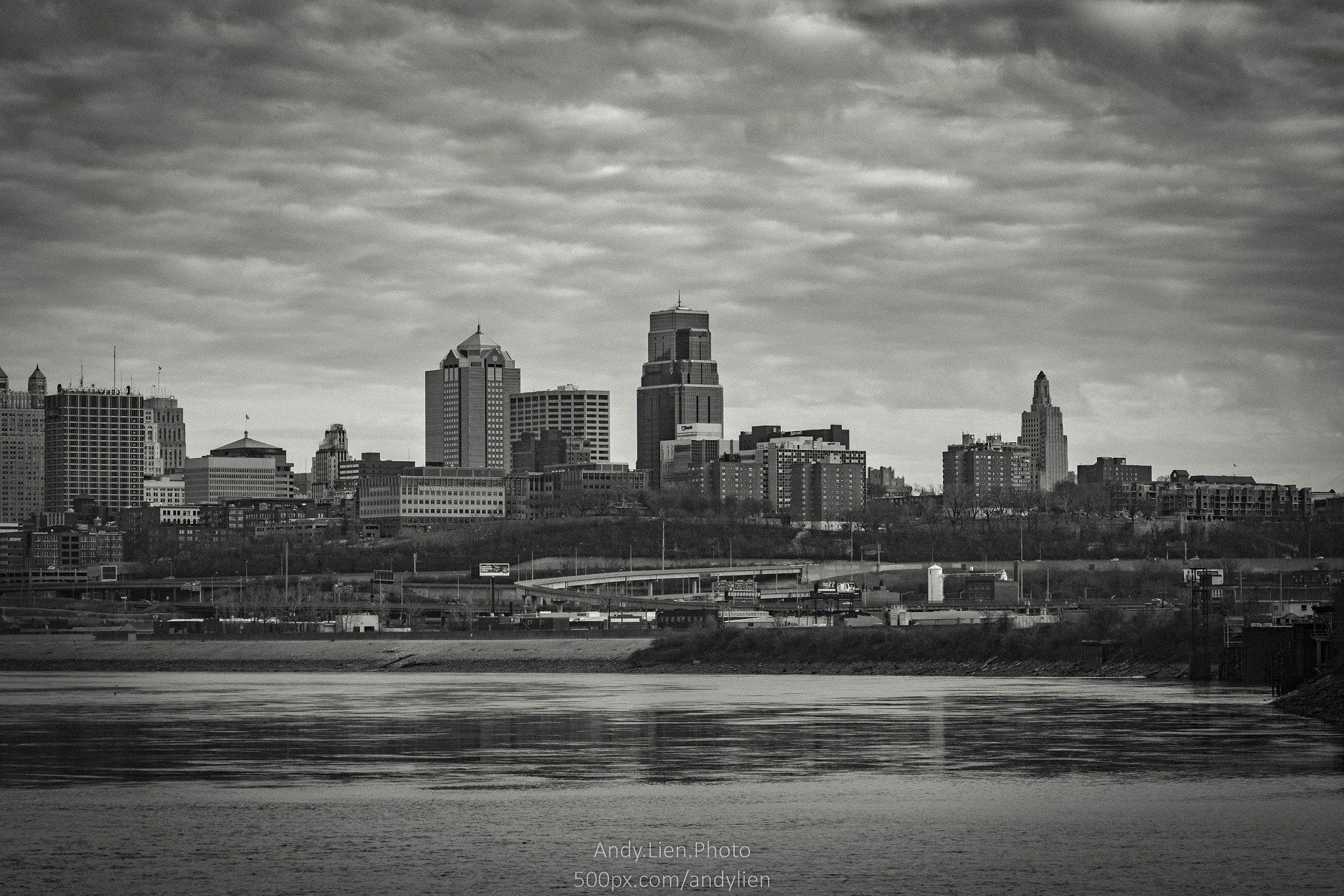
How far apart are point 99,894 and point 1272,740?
1575 inches

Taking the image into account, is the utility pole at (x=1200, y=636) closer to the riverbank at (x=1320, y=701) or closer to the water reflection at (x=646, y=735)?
the water reflection at (x=646, y=735)

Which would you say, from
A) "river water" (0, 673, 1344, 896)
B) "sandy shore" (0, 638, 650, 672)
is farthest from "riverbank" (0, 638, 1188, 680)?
"river water" (0, 673, 1344, 896)

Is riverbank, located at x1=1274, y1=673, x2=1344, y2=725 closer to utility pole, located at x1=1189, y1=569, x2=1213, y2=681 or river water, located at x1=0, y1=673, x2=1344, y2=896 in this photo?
river water, located at x1=0, y1=673, x2=1344, y2=896

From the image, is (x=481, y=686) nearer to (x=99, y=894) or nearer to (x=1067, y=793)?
(x=1067, y=793)

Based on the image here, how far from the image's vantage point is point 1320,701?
7869 centimetres

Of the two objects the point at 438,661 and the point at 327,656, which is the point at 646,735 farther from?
the point at 327,656

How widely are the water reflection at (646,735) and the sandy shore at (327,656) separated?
42.2 metres

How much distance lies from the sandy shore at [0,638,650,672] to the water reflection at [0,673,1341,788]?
4217cm

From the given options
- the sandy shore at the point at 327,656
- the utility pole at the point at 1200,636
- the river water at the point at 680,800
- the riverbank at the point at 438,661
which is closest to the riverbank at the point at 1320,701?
the river water at the point at 680,800

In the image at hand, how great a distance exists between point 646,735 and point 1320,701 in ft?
89.6

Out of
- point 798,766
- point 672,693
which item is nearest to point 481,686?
point 672,693

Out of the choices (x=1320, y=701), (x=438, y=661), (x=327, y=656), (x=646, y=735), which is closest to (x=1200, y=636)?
(x=1320, y=701)

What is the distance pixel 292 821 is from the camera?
46.1 meters

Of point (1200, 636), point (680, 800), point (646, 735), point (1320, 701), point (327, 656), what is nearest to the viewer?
point (680, 800)
